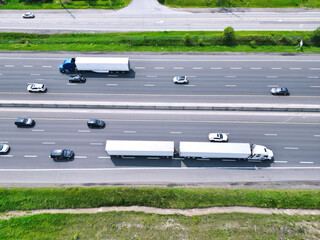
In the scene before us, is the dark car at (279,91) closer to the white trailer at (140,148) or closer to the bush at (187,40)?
the bush at (187,40)

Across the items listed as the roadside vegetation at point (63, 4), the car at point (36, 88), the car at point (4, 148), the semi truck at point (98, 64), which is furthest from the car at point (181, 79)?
the car at point (4, 148)

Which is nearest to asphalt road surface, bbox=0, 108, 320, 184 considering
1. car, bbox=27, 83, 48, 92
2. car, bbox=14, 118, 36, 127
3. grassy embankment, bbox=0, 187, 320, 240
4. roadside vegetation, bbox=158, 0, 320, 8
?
car, bbox=14, 118, 36, 127

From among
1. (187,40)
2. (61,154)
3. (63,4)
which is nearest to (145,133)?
(61,154)

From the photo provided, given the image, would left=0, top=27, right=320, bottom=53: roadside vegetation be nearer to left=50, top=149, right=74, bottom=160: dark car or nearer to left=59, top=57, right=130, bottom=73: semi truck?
left=59, top=57, right=130, bottom=73: semi truck

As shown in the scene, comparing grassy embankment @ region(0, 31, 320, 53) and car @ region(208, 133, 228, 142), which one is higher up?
grassy embankment @ region(0, 31, 320, 53)

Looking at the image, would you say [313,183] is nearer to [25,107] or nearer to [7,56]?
[25,107]

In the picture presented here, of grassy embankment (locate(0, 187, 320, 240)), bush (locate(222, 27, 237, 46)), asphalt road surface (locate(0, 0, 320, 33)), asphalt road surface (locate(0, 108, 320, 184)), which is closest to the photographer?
grassy embankment (locate(0, 187, 320, 240))

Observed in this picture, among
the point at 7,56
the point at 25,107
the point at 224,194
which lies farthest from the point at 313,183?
the point at 7,56
